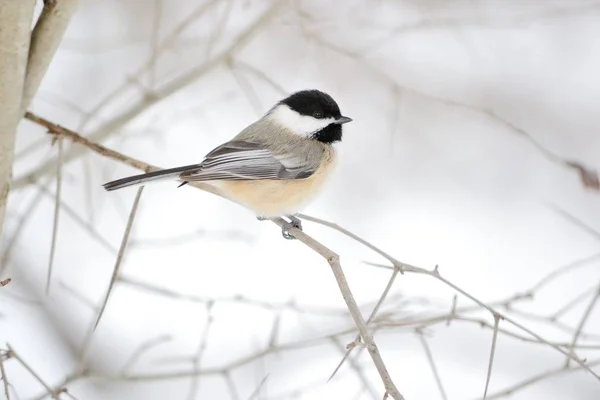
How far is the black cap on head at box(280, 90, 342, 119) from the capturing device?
3170 mm

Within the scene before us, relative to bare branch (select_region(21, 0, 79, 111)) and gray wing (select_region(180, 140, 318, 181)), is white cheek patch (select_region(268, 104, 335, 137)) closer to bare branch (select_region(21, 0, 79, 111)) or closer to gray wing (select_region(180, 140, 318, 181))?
gray wing (select_region(180, 140, 318, 181))

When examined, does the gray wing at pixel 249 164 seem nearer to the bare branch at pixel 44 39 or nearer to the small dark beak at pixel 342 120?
the small dark beak at pixel 342 120

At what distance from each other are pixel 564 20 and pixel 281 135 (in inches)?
188

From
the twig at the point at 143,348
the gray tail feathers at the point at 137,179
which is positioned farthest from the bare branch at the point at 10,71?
the twig at the point at 143,348

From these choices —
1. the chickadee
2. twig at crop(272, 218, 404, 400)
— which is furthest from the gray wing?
twig at crop(272, 218, 404, 400)

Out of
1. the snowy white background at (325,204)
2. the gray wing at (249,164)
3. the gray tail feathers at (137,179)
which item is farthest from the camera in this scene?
the snowy white background at (325,204)

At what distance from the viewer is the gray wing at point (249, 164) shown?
2.85m

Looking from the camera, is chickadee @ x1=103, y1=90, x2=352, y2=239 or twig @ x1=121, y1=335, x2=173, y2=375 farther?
chickadee @ x1=103, y1=90, x2=352, y2=239

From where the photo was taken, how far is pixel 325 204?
5.63 m

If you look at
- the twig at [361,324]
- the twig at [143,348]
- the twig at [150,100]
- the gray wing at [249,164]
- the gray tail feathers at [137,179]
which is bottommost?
the twig at [361,324]

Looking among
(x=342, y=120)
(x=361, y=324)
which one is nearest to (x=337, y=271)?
(x=361, y=324)

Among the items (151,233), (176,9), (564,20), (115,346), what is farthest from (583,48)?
(115,346)

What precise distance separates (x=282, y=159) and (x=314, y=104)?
11.8 inches

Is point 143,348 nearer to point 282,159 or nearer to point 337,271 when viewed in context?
point 282,159
